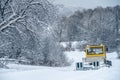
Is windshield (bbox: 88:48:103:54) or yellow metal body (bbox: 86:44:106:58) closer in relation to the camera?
yellow metal body (bbox: 86:44:106:58)

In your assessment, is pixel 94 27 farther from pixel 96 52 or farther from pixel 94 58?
Result: pixel 94 58

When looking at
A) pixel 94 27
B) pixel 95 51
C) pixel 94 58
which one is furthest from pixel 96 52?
pixel 94 27

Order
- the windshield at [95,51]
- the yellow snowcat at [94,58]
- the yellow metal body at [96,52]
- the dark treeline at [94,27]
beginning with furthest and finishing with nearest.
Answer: the dark treeline at [94,27]
the windshield at [95,51]
the yellow metal body at [96,52]
the yellow snowcat at [94,58]

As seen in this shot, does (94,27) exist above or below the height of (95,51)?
above

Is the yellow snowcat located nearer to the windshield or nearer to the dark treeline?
the windshield

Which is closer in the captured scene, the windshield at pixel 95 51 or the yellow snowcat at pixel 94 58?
the yellow snowcat at pixel 94 58

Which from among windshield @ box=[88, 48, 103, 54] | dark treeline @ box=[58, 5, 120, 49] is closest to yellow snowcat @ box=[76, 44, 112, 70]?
windshield @ box=[88, 48, 103, 54]

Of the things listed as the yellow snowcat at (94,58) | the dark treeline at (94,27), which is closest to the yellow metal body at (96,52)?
the yellow snowcat at (94,58)

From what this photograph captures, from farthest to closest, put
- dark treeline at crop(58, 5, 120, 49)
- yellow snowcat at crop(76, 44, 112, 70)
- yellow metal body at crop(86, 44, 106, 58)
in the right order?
dark treeline at crop(58, 5, 120, 49), yellow metal body at crop(86, 44, 106, 58), yellow snowcat at crop(76, 44, 112, 70)

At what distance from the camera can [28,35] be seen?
19.4m

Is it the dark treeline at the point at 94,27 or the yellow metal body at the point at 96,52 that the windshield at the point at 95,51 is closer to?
the yellow metal body at the point at 96,52

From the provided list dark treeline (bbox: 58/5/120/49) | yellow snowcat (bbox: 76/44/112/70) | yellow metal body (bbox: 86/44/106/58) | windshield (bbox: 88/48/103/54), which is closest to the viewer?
yellow snowcat (bbox: 76/44/112/70)

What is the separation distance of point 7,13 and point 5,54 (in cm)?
275

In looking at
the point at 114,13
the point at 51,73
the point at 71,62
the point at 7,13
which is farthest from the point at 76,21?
the point at 51,73
